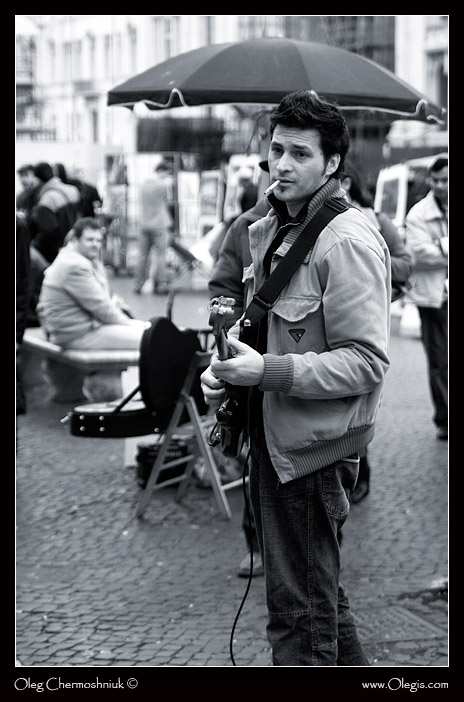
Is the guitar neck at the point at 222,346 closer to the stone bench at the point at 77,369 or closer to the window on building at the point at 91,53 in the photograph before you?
the stone bench at the point at 77,369

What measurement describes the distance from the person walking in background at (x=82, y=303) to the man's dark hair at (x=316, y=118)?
565cm

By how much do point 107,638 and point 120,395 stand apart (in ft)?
15.3

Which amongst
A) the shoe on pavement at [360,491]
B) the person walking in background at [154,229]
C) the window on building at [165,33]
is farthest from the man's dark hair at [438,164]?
the window on building at [165,33]

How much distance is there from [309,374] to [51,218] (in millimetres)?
9284

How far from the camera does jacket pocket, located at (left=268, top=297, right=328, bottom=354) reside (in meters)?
3.10

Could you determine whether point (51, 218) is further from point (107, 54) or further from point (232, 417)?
point (107, 54)

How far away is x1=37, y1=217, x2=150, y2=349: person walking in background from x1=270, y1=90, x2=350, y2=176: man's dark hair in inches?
223

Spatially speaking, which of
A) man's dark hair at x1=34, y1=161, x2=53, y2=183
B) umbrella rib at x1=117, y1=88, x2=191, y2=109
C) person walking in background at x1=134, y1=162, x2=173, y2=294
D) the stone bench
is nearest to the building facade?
person walking in background at x1=134, y1=162, x2=173, y2=294

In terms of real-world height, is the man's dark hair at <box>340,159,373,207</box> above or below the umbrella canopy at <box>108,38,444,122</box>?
below

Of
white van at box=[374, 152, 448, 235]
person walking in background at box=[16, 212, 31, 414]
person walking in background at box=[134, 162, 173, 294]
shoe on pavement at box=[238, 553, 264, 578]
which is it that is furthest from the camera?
person walking in background at box=[134, 162, 173, 294]

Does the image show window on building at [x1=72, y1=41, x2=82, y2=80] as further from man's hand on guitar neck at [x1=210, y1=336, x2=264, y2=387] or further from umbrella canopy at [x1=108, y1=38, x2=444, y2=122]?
man's hand on guitar neck at [x1=210, y1=336, x2=264, y2=387]

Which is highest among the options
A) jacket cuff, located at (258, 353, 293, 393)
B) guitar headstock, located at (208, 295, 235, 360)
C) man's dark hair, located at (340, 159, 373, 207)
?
man's dark hair, located at (340, 159, 373, 207)
